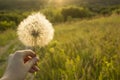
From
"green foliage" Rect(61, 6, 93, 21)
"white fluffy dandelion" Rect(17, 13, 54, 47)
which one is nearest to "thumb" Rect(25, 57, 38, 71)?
"white fluffy dandelion" Rect(17, 13, 54, 47)

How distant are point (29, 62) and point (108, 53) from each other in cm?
356

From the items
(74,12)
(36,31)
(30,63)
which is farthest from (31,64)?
(74,12)

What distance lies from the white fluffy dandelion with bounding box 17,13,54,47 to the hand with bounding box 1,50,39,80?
62 cm

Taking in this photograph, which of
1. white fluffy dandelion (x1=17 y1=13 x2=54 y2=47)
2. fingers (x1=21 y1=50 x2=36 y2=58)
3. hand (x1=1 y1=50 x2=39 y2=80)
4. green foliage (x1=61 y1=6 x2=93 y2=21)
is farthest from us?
green foliage (x1=61 y1=6 x2=93 y2=21)

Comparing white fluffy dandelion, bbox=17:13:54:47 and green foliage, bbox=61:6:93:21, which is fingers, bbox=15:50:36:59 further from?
green foliage, bbox=61:6:93:21

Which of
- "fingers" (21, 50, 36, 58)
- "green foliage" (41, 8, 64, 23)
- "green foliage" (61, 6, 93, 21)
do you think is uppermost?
"fingers" (21, 50, 36, 58)

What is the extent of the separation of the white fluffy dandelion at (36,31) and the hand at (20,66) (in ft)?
2.04

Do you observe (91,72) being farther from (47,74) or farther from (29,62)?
(29,62)

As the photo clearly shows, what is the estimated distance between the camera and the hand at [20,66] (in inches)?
74.5

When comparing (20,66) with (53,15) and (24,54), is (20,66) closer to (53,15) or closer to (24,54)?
(24,54)

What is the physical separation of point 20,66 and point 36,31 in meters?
0.87

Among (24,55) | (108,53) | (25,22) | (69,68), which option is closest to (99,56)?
(108,53)

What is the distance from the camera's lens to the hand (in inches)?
74.5

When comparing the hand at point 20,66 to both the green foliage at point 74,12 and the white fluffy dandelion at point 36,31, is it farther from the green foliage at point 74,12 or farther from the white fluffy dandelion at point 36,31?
the green foliage at point 74,12
